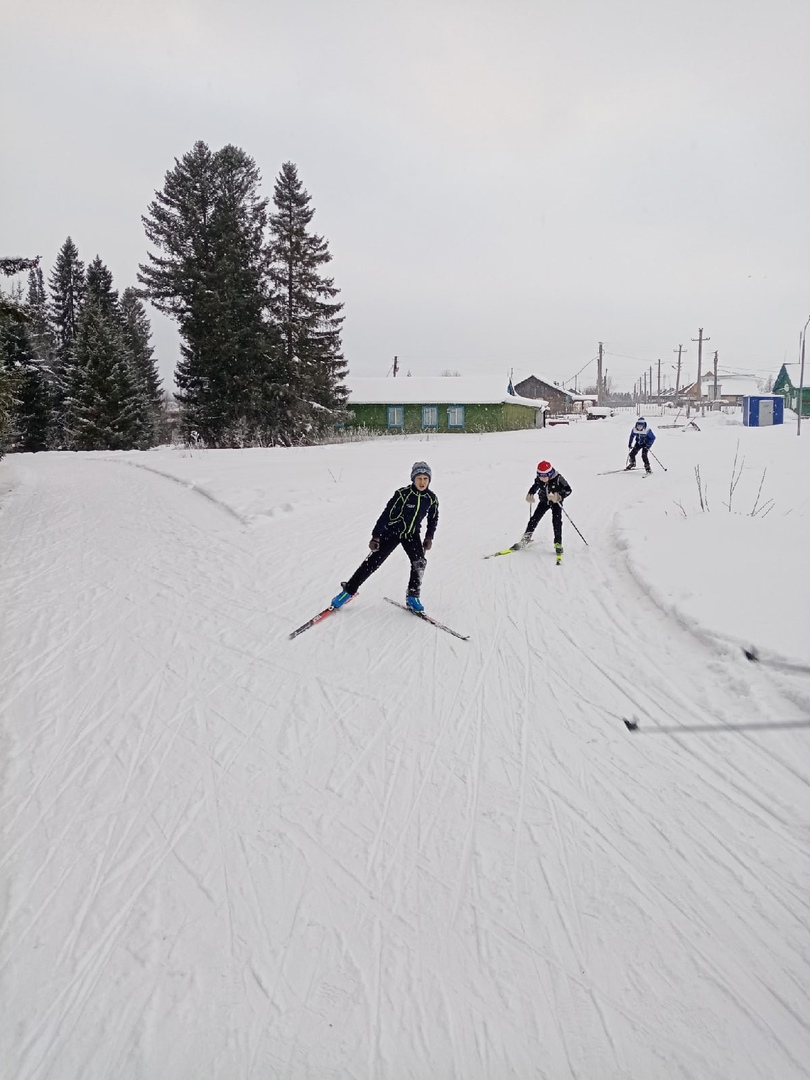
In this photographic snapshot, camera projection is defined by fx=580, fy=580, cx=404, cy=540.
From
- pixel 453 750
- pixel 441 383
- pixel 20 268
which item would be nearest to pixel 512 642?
pixel 453 750

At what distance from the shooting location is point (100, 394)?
1321 inches

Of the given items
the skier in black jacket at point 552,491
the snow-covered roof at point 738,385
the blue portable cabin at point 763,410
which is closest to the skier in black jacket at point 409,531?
the skier in black jacket at point 552,491

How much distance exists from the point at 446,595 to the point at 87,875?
4958 mm

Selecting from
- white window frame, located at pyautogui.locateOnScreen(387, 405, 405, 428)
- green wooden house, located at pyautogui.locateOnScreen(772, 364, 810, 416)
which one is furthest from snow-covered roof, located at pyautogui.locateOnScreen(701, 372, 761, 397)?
white window frame, located at pyautogui.locateOnScreen(387, 405, 405, 428)

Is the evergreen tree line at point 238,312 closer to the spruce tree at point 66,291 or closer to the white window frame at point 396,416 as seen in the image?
the white window frame at point 396,416

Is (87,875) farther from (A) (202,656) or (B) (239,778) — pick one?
(A) (202,656)

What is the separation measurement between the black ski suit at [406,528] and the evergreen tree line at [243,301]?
24.1 m

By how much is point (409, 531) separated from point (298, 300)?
27769 mm

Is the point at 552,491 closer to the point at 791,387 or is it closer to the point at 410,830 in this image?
the point at 410,830

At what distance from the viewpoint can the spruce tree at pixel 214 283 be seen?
2922 cm

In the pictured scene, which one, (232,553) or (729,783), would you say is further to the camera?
(232,553)

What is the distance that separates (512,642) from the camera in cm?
580

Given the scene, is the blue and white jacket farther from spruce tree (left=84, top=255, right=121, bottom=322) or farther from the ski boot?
spruce tree (left=84, top=255, right=121, bottom=322)

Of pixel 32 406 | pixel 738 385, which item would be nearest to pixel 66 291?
pixel 32 406
